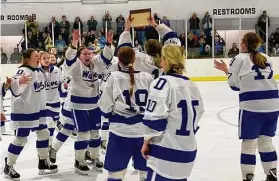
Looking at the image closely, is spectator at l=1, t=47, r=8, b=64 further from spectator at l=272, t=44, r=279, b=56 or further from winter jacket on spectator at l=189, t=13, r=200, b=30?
spectator at l=272, t=44, r=279, b=56

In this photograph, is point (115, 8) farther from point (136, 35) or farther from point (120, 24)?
point (136, 35)

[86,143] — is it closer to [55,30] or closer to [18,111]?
[18,111]

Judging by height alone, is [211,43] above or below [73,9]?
below

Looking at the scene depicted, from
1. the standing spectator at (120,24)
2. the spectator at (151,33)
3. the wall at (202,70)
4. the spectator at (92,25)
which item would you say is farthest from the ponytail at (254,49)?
the spectator at (92,25)

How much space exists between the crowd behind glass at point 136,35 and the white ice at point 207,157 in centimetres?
692

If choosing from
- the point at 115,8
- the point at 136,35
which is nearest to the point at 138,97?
the point at 136,35

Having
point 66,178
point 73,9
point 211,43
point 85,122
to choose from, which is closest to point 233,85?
point 85,122

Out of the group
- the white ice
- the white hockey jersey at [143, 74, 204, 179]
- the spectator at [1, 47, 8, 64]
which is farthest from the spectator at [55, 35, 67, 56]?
the white hockey jersey at [143, 74, 204, 179]

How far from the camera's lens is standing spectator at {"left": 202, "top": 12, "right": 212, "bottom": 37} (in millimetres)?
16534

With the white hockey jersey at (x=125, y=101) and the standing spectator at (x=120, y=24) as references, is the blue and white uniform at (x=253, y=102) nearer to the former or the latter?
the white hockey jersey at (x=125, y=101)

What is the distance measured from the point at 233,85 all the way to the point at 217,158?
160 centimetres

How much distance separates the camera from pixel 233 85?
14.5ft

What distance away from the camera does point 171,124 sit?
9.78ft

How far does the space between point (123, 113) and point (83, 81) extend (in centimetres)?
143
